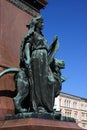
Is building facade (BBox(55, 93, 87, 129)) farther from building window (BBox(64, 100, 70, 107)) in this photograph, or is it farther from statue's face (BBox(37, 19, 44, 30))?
statue's face (BBox(37, 19, 44, 30))

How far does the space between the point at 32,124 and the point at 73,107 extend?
68930 millimetres

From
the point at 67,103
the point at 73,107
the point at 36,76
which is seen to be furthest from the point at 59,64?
the point at 73,107

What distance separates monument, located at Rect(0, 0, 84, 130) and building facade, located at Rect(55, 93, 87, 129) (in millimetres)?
59862

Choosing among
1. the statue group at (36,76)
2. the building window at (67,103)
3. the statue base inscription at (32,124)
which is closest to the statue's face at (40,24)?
the statue group at (36,76)

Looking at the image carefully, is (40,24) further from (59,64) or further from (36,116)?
(36,116)

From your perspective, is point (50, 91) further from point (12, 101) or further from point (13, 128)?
point (13, 128)

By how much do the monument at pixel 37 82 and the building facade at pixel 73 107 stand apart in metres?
59.9

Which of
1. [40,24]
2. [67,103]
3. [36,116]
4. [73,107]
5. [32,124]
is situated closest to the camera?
[32,124]

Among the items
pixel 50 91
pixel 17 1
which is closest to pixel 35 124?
pixel 50 91

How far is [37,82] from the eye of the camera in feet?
28.4

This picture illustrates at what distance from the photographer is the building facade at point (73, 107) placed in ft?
231

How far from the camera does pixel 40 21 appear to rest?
9.35m

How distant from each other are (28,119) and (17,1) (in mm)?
3731

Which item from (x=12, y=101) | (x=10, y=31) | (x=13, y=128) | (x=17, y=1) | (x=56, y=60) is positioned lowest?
(x=13, y=128)
